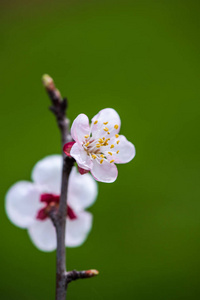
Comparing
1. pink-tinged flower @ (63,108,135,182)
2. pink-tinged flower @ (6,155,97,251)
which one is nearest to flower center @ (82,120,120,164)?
pink-tinged flower @ (63,108,135,182)

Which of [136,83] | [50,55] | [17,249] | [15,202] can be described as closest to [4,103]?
[50,55]

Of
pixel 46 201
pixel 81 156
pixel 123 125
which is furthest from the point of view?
pixel 123 125

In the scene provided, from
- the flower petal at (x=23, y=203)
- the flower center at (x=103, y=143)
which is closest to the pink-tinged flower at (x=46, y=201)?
the flower petal at (x=23, y=203)

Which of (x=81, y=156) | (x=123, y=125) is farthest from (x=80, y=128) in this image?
(x=123, y=125)

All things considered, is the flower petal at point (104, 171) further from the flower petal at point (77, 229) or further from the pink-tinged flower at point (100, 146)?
the flower petal at point (77, 229)

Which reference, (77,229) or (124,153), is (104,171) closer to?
(124,153)

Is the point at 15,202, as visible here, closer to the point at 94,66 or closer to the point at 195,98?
the point at 195,98

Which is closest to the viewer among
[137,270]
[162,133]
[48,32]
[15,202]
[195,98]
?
[15,202]
